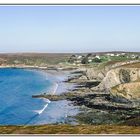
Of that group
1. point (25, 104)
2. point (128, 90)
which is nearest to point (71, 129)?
point (25, 104)

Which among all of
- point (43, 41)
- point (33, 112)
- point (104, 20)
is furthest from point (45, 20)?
point (33, 112)

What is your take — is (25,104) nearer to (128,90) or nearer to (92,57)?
(92,57)

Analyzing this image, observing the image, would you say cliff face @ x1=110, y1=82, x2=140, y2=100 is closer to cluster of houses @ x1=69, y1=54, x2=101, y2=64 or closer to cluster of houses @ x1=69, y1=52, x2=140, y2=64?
cluster of houses @ x1=69, y1=52, x2=140, y2=64

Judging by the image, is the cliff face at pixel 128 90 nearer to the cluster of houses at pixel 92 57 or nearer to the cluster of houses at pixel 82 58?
the cluster of houses at pixel 92 57

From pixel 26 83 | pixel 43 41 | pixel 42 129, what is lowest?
pixel 42 129

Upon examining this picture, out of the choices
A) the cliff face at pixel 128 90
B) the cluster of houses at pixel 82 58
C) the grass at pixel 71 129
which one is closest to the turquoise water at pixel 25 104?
the grass at pixel 71 129

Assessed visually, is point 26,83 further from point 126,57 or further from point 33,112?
point 126,57
